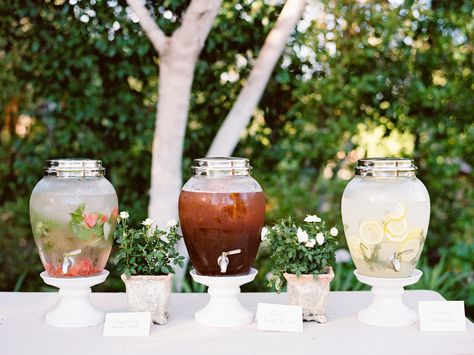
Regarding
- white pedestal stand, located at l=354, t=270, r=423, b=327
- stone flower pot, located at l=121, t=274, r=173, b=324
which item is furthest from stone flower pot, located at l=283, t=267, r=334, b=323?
stone flower pot, located at l=121, t=274, r=173, b=324

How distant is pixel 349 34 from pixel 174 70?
1.08 meters

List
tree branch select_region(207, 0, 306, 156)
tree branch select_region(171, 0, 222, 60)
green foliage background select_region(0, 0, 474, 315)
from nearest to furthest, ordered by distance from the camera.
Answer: tree branch select_region(171, 0, 222, 60) < tree branch select_region(207, 0, 306, 156) < green foliage background select_region(0, 0, 474, 315)

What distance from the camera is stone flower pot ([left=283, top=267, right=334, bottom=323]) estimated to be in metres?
1.68

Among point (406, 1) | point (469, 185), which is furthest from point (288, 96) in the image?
point (469, 185)

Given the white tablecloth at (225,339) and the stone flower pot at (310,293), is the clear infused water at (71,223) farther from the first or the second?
the stone flower pot at (310,293)

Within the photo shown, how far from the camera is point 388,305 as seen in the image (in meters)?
1.70

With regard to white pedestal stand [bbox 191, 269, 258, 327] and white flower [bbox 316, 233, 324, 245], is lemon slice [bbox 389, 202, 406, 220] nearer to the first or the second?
white flower [bbox 316, 233, 324, 245]

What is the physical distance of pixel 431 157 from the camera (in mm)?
A: 3010

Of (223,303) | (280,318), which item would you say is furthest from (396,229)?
(223,303)

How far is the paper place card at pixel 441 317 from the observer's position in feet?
5.37

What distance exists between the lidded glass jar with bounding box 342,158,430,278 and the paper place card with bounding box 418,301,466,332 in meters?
0.11

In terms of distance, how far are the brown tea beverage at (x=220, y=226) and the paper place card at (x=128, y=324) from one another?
0.21m

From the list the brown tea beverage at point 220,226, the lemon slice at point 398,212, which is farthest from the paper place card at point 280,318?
the lemon slice at point 398,212

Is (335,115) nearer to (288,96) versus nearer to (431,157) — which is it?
(288,96)
